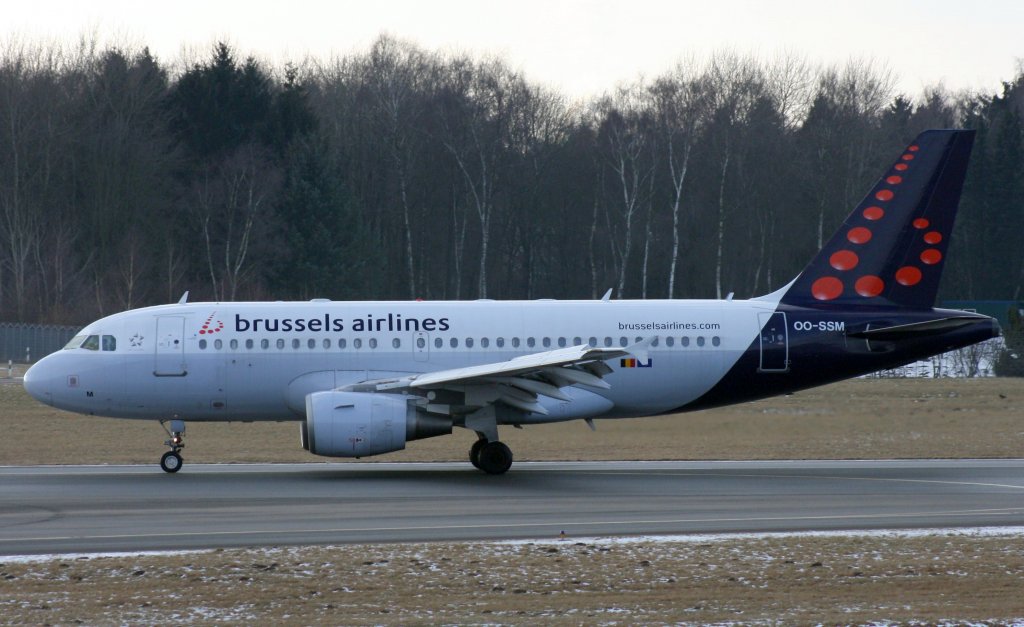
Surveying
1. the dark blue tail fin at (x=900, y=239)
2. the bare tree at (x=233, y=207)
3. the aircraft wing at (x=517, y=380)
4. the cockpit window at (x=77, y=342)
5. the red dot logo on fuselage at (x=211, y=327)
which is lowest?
the aircraft wing at (x=517, y=380)

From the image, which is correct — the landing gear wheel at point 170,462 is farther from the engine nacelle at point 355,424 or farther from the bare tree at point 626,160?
the bare tree at point 626,160

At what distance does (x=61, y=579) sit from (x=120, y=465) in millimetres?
12911

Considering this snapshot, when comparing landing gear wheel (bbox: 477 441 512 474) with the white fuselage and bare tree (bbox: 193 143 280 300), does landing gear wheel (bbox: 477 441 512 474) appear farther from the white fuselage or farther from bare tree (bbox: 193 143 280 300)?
bare tree (bbox: 193 143 280 300)

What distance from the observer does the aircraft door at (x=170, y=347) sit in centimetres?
2381

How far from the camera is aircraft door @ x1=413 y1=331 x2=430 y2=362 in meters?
23.8

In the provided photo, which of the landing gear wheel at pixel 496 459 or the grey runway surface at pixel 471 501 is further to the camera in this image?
the landing gear wheel at pixel 496 459

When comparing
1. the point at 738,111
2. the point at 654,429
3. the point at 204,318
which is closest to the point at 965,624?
the point at 654,429

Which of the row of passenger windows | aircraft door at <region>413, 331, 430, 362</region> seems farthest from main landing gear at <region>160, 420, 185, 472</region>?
aircraft door at <region>413, 331, 430, 362</region>

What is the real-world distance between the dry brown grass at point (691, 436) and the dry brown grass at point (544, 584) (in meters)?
9.77

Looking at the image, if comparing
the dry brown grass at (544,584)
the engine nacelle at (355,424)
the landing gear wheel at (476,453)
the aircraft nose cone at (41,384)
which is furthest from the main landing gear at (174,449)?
the dry brown grass at (544,584)

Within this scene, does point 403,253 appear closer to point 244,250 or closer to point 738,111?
point 244,250

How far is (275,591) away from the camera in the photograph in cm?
1251

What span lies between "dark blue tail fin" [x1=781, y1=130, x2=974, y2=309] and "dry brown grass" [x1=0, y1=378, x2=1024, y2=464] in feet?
8.47

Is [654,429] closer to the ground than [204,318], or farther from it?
closer to the ground
